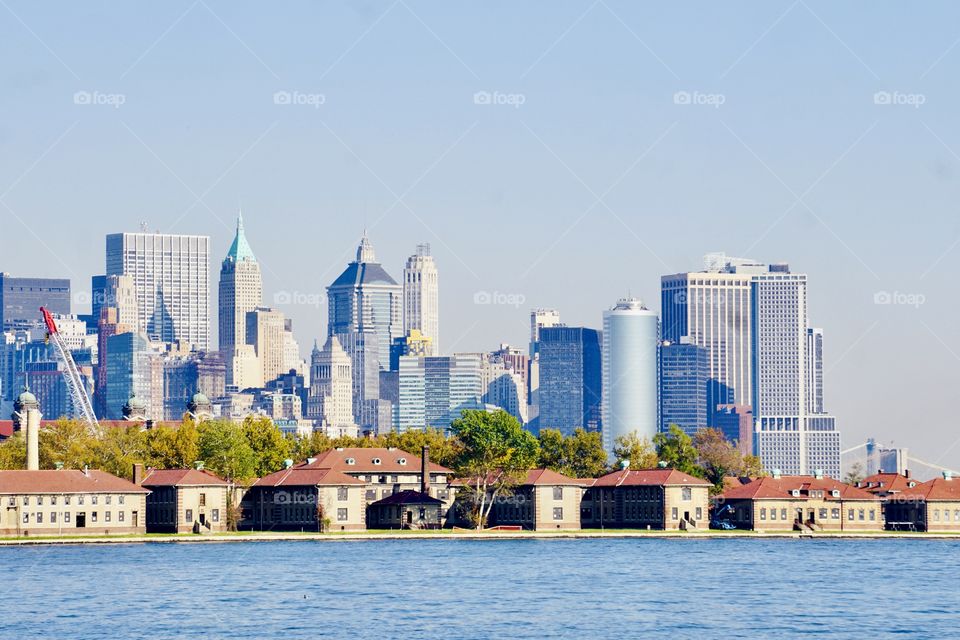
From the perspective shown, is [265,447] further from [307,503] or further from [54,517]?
[54,517]

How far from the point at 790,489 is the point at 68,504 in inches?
2227

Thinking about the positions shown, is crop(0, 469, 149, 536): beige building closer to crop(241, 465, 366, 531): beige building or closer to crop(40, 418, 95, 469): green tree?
crop(40, 418, 95, 469): green tree

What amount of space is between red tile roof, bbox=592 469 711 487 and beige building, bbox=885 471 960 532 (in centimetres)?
1888

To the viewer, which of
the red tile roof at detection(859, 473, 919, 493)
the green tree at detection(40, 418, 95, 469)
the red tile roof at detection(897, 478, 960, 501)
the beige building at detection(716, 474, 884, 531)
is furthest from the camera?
the red tile roof at detection(859, 473, 919, 493)

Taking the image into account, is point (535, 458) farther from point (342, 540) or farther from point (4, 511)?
point (4, 511)

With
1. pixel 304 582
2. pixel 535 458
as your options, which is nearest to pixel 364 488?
pixel 535 458

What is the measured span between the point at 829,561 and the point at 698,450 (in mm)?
74586

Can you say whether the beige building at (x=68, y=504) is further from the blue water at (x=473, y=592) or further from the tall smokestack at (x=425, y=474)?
the tall smokestack at (x=425, y=474)

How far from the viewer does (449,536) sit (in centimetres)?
15050

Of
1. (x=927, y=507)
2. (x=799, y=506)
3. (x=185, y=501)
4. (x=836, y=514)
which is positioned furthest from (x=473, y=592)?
(x=927, y=507)

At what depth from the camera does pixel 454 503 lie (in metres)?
162

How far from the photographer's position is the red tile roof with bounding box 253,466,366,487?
Result: 155625 mm

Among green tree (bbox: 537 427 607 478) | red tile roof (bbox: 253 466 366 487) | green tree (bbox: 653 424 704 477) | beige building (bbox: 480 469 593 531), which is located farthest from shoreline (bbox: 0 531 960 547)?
green tree (bbox: 537 427 607 478)

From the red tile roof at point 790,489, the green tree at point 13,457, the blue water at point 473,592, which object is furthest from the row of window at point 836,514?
the green tree at point 13,457
